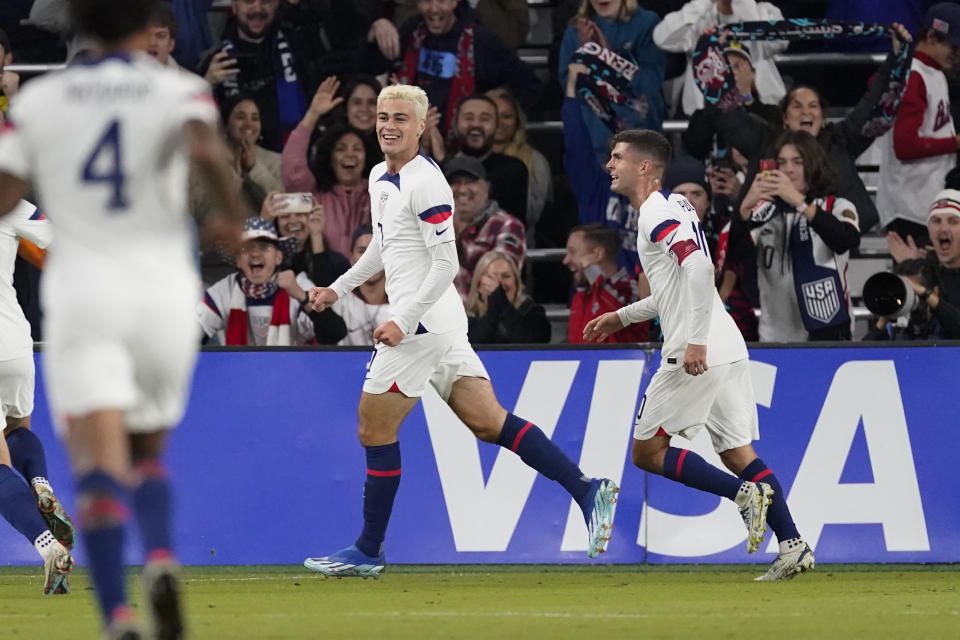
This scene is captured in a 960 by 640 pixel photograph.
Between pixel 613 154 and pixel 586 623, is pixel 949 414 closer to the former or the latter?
pixel 613 154

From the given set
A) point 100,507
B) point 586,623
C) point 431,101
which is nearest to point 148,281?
point 100,507

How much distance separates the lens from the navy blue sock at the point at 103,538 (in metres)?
4.26

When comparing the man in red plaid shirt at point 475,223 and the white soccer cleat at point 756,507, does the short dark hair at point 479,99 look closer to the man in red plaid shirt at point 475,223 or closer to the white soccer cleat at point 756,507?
the man in red plaid shirt at point 475,223

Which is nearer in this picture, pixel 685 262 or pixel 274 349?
pixel 685 262

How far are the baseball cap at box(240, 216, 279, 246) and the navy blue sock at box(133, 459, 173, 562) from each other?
5.48 metres

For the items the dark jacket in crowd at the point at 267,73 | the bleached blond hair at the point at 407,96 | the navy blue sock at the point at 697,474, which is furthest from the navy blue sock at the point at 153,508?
the dark jacket in crowd at the point at 267,73

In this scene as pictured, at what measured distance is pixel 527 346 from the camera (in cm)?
927

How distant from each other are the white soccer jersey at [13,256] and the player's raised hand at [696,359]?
3.15 metres

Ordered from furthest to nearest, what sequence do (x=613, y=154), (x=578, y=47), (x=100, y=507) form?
(x=578, y=47), (x=613, y=154), (x=100, y=507)

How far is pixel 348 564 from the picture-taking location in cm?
808

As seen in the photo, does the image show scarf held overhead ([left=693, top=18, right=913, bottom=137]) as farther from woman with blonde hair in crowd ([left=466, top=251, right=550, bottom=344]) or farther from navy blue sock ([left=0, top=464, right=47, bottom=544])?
navy blue sock ([left=0, top=464, right=47, bottom=544])

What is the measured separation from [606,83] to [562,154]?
1535 mm

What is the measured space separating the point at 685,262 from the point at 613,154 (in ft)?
2.72

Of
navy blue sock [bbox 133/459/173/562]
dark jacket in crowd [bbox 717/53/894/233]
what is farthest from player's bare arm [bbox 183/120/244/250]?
dark jacket in crowd [bbox 717/53/894/233]
